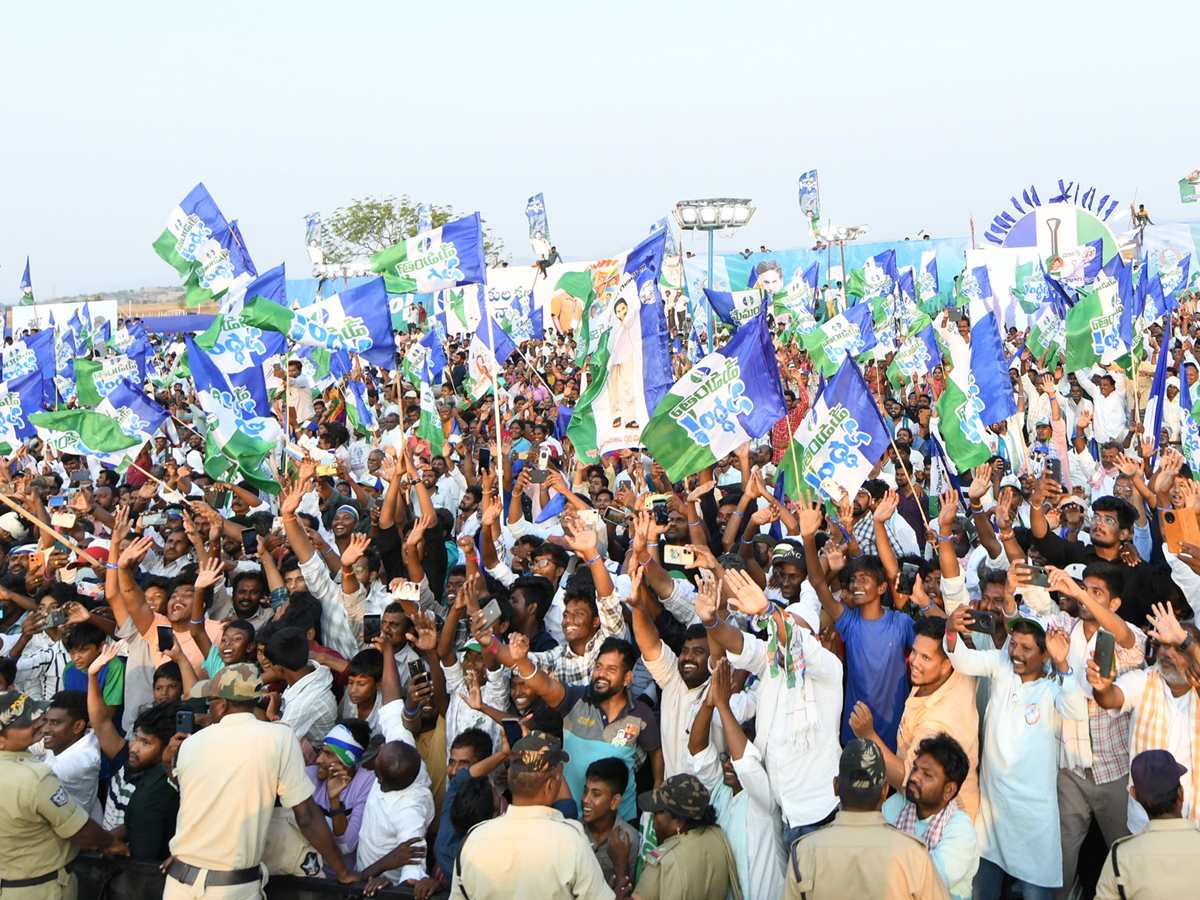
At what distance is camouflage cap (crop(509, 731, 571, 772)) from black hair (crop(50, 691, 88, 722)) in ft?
8.41

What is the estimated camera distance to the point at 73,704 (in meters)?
5.14

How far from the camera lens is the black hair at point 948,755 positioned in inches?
161

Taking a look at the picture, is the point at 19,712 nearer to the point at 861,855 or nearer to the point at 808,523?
the point at 861,855

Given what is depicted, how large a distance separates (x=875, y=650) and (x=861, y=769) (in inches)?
73.7

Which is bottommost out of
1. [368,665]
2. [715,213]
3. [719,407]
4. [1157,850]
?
[368,665]

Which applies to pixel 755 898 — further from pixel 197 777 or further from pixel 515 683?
pixel 197 777

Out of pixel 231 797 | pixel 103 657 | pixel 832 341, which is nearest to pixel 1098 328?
pixel 832 341

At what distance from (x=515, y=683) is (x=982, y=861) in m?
2.19

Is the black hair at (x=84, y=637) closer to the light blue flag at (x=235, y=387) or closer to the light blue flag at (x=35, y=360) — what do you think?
the light blue flag at (x=235, y=387)

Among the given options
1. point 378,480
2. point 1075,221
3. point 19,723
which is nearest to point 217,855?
point 19,723

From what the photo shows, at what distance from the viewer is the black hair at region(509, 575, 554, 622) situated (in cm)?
624

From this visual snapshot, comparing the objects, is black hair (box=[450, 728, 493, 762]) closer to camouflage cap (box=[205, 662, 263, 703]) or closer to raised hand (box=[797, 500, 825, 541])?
camouflage cap (box=[205, 662, 263, 703])

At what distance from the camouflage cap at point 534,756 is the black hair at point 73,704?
2.56 meters

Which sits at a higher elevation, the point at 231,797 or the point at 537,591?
the point at 231,797
